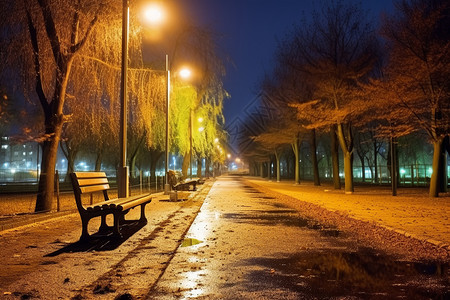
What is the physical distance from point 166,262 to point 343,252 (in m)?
3.06

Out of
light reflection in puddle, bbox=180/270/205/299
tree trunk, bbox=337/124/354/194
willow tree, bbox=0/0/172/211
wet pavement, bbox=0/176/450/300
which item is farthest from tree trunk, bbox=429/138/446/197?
light reflection in puddle, bbox=180/270/205/299

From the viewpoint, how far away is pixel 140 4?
15.3m

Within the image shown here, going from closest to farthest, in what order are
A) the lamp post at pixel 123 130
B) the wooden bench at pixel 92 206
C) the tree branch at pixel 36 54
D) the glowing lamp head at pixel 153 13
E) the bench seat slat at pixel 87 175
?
the wooden bench at pixel 92 206, the bench seat slat at pixel 87 175, the tree branch at pixel 36 54, the lamp post at pixel 123 130, the glowing lamp head at pixel 153 13

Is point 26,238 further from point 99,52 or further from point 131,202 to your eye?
point 99,52

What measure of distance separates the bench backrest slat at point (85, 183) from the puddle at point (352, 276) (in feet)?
11.9

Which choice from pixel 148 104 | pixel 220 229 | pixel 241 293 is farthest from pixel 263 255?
pixel 148 104

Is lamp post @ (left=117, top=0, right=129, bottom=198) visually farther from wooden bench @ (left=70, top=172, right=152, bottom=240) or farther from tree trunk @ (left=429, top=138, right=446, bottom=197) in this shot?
tree trunk @ (left=429, top=138, right=446, bottom=197)


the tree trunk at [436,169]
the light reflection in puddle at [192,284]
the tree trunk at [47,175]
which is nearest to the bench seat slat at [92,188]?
the light reflection in puddle at [192,284]

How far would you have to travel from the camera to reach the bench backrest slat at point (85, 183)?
8.21m

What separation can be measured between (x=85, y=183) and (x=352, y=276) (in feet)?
18.4

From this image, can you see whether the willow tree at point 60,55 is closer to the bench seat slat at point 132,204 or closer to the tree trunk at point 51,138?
the tree trunk at point 51,138

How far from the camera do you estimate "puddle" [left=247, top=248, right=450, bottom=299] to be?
4.98 metres

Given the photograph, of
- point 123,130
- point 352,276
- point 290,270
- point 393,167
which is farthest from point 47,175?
point 393,167

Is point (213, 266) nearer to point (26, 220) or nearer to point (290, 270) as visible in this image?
point (290, 270)
